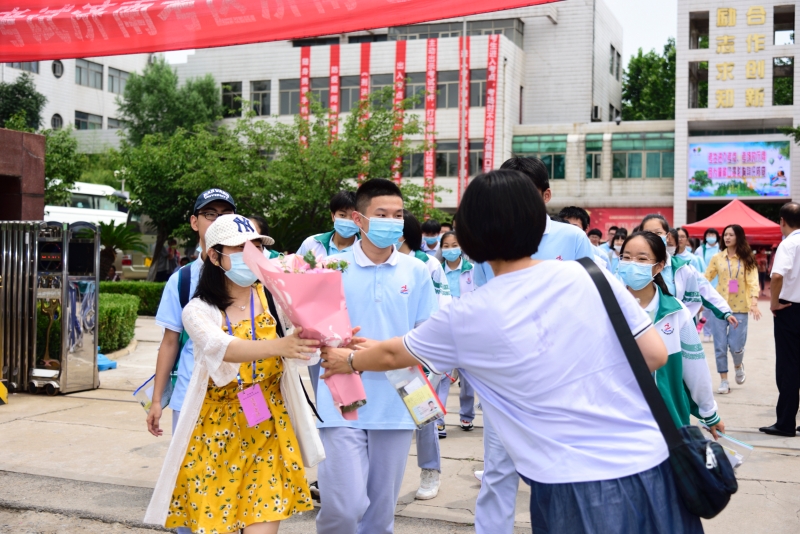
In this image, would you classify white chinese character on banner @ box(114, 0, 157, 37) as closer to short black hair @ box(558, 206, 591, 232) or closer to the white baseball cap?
the white baseball cap

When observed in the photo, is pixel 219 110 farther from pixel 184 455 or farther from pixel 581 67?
pixel 184 455

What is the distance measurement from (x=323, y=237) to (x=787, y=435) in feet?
13.5

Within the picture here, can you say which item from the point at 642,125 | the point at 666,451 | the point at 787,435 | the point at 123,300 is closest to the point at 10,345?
the point at 123,300

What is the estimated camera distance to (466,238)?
7.51ft

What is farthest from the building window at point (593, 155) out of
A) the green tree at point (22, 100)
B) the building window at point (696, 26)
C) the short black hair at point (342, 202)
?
the short black hair at point (342, 202)

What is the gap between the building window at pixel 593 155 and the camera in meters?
35.5

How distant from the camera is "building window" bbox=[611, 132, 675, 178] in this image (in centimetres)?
3494

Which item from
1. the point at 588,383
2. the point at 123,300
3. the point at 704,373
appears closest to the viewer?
the point at 588,383

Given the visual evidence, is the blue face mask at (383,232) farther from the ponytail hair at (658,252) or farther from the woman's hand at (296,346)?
the ponytail hair at (658,252)

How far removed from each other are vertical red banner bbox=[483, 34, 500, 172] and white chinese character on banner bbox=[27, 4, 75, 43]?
3191cm

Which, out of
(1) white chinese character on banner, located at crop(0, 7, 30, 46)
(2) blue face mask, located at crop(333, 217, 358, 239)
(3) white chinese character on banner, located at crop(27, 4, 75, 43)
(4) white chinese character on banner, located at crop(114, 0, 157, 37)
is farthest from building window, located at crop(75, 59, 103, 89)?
(4) white chinese character on banner, located at crop(114, 0, 157, 37)

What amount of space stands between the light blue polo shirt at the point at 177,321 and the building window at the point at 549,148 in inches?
1304

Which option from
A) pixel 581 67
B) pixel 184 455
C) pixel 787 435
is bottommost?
pixel 787 435

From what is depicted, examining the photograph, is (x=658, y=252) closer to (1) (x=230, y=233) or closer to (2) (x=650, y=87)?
(1) (x=230, y=233)
